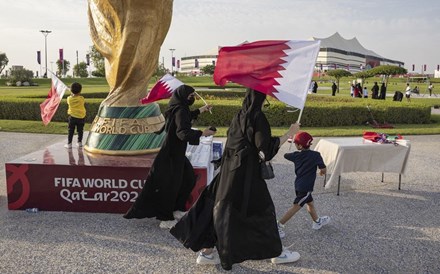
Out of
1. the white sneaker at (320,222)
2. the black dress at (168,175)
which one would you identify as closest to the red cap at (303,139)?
the white sneaker at (320,222)

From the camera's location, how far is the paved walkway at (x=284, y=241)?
12.8 feet

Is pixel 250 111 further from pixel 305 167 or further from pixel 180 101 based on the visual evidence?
pixel 305 167

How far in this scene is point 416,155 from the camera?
30.9 ft

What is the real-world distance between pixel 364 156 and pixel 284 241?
2.66m

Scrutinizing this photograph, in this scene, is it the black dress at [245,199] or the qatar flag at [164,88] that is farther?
the qatar flag at [164,88]

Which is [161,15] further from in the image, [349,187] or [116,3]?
[349,187]

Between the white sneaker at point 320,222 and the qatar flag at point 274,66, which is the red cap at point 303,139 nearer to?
the white sneaker at point 320,222

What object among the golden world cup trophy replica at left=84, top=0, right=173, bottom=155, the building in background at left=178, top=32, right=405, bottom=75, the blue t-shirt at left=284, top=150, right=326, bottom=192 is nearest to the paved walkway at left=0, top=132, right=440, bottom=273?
the blue t-shirt at left=284, top=150, right=326, bottom=192

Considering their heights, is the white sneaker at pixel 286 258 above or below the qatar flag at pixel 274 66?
below

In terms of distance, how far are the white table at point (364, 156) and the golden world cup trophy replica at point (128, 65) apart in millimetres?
2638

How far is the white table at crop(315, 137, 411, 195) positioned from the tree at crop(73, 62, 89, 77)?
6527 cm

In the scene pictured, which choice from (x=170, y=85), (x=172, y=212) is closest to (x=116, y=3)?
(x=170, y=85)

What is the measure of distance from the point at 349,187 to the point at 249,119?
3888 mm

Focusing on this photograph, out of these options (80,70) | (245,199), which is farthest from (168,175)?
(80,70)
